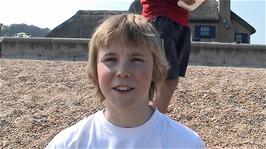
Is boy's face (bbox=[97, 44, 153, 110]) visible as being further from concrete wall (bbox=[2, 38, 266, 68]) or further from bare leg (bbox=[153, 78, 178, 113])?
concrete wall (bbox=[2, 38, 266, 68])

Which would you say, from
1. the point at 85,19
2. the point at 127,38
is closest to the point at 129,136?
the point at 127,38

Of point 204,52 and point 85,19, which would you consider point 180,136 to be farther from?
point 85,19

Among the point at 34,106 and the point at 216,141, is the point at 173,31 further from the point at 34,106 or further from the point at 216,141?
the point at 34,106

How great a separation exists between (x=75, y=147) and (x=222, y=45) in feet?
34.1

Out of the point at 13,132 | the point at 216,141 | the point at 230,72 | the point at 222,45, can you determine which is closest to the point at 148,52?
the point at 216,141

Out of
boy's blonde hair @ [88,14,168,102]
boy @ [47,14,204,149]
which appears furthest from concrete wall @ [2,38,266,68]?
boy @ [47,14,204,149]

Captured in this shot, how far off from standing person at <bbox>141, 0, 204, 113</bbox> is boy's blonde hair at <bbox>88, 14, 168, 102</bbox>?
1048 mm

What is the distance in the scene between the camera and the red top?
13.0ft

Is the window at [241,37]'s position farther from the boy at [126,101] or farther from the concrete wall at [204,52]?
the boy at [126,101]

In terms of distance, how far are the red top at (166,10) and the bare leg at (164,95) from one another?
1.56ft

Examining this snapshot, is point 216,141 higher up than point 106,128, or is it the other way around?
point 106,128

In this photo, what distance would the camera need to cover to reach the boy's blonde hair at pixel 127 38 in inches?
101

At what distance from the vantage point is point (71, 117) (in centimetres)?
654

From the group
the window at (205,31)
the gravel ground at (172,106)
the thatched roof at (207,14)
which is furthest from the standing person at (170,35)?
the window at (205,31)
